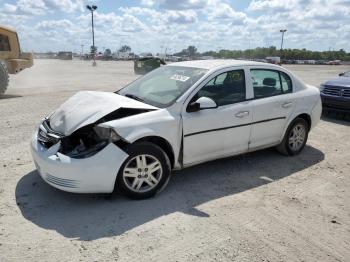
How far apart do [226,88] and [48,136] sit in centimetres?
248

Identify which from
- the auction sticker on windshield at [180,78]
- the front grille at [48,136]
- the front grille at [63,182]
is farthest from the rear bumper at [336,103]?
the front grille at [63,182]

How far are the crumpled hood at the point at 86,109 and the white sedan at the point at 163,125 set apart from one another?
14 mm

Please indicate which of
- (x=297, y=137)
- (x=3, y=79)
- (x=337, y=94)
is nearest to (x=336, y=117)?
(x=337, y=94)

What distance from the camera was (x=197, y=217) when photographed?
163 inches

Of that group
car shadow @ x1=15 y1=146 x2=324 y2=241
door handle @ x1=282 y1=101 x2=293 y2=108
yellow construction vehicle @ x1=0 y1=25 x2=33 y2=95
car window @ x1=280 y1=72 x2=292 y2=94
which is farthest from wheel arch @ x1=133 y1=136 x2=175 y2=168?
yellow construction vehicle @ x1=0 y1=25 x2=33 y2=95

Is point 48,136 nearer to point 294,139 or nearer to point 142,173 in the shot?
point 142,173

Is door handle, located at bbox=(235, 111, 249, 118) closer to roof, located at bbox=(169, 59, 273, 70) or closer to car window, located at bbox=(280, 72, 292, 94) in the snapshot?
roof, located at bbox=(169, 59, 273, 70)

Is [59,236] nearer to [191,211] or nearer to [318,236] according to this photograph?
[191,211]

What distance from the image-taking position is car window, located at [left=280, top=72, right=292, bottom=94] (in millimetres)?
6081

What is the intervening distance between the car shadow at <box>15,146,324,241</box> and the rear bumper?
4.47 meters

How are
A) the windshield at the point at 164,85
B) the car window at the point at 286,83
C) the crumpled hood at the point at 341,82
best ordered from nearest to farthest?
the windshield at the point at 164,85 < the car window at the point at 286,83 < the crumpled hood at the point at 341,82

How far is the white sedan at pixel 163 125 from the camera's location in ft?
13.8

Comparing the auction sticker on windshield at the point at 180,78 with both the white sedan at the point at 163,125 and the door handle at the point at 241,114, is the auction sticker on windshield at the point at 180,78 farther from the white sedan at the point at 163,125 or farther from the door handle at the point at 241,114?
the door handle at the point at 241,114

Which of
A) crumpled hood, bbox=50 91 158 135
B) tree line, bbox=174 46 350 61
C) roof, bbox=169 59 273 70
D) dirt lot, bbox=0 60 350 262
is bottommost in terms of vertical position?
tree line, bbox=174 46 350 61
